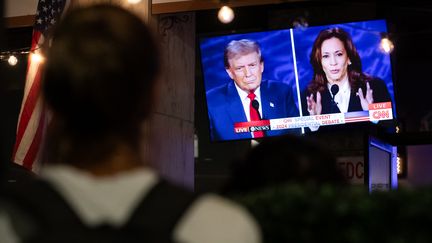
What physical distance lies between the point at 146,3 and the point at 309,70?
2.00 meters

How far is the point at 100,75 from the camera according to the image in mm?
1215

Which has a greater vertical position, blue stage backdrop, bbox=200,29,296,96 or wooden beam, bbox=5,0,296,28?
wooden beam, bbox=5,0,296,28

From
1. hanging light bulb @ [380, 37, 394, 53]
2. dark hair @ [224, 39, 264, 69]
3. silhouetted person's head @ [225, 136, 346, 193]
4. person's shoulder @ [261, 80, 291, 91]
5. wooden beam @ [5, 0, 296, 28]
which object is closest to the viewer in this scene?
silhouetted person's head @ [225, 136, 346, 193]

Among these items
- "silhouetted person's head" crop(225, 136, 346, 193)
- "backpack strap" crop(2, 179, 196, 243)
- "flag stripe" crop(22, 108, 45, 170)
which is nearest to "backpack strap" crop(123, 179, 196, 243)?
"backpack strap" crop(2, 179, 196, 243)

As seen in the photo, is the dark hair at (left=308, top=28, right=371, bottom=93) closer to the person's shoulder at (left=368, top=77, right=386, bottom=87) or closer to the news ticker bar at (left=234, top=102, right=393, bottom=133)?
the person's shoulder at (left=368, top=77, right=386, bottom=87)

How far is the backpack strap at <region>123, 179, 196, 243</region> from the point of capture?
1.14 metres

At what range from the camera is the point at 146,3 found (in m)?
7.23

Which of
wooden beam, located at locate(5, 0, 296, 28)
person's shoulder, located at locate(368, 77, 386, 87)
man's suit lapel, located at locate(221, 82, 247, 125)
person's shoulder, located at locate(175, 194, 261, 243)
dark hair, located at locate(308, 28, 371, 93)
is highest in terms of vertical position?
wooden beam, located at locate(5, 0, 296, 28)

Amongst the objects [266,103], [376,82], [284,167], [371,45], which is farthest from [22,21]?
[284,167]

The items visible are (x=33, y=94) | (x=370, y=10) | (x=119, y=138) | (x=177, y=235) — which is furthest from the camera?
(x=370, y=10)

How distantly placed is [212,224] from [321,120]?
6.76 meters

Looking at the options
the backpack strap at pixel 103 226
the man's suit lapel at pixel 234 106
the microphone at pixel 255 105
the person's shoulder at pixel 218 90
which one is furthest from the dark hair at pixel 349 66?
the backpack strap at pixel 103 226

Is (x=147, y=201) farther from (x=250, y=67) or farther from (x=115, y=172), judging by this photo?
(x=250, y=67)

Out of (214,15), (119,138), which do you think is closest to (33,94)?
(214,15)
